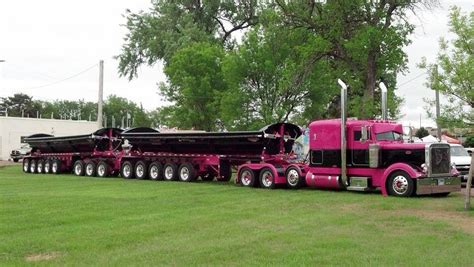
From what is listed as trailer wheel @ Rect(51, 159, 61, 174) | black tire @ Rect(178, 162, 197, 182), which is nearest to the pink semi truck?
black tire @ Rect(178, 162, 197, 182)

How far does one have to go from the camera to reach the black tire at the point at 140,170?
28031mm

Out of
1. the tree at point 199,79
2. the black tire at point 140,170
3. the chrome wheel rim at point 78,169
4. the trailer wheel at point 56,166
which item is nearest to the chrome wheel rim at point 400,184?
the black tire at point 140,170

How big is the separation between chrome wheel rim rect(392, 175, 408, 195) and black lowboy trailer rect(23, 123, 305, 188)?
386cm

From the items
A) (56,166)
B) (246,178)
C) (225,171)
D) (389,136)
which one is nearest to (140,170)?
(225,171)

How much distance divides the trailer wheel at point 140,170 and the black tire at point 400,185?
13.1 metres

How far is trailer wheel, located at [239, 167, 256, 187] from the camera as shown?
22423 mm

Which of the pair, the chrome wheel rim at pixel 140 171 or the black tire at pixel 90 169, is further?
the black tire at pixel 90 169

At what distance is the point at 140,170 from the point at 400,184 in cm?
1388

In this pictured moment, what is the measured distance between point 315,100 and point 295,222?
1010 inches

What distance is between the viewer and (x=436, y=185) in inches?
722

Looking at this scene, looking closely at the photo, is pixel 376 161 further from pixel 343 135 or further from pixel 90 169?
pixel 90 169

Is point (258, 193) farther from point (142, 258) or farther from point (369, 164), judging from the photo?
point (142, 258)

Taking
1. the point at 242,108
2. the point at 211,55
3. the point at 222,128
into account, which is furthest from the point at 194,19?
the point at 242,108

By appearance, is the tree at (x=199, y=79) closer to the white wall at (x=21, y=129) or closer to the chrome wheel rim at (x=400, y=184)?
the white wall at (x=21, y=129)
